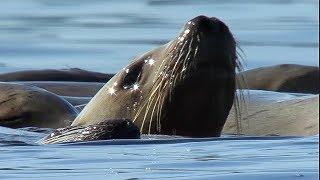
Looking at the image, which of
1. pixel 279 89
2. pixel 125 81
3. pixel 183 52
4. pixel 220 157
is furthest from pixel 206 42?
pixel 279 89

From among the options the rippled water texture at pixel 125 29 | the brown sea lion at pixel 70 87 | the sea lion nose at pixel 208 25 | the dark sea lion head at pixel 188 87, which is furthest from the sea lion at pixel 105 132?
the rippled water texture at pixel 125 29

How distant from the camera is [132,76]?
763 centimetres

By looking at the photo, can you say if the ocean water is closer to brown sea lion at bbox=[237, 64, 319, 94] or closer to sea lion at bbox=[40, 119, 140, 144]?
sea lion at bbox=[40, 119, 140, 144]

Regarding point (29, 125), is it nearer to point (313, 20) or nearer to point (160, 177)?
point (160, 177)

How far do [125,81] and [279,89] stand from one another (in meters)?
3.28

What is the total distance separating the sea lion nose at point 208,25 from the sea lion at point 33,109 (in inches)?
65.2

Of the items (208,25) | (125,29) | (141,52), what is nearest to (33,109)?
(208,25)

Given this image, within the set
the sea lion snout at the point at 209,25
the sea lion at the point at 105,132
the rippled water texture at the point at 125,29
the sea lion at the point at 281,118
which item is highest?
the sea lion snout at the point at 209,25

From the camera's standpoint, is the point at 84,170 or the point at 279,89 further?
the point at 279,89

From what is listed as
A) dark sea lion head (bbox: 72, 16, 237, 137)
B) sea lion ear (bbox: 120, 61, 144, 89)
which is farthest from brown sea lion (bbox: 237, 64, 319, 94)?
dark sea lion head (bbox: 72, 16, 237, 137)

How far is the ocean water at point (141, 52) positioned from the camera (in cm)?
559

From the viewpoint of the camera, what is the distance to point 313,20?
16.1 m

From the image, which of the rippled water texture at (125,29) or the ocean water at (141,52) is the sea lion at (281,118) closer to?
the ocean water at (141,52)

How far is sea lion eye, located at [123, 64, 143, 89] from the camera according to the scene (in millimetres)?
7602
